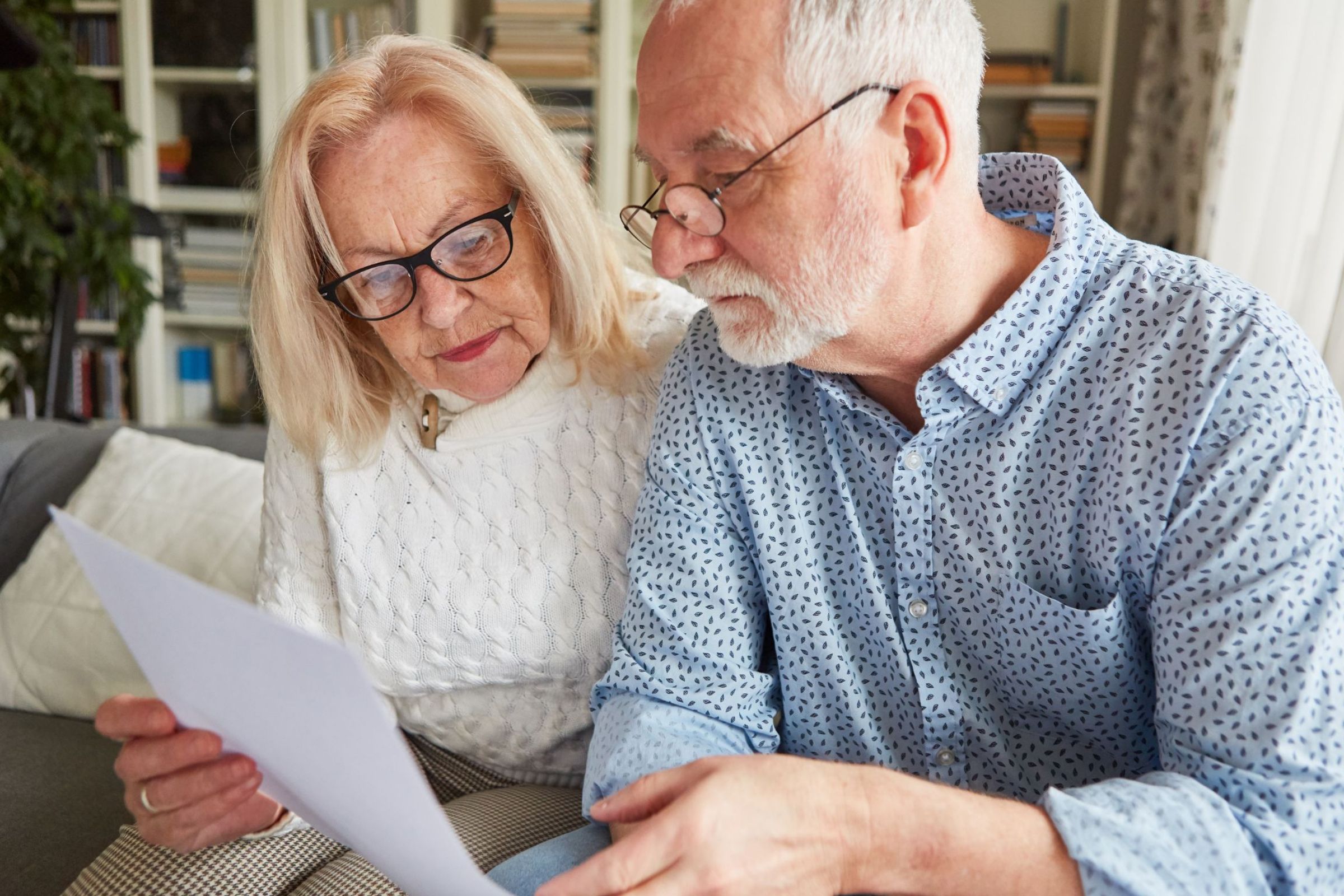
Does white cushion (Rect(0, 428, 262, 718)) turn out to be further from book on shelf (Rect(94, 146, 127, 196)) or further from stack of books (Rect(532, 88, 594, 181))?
book on shelf (Rect(94, 146, 127, 196))

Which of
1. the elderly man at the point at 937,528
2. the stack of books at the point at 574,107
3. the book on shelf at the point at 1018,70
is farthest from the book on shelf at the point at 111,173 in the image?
the elderly man at the point at 937,528

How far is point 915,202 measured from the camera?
0.94m

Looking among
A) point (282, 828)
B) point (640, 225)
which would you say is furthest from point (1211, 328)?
point (282, 828)

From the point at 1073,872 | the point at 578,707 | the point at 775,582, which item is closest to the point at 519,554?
the point at 578,707

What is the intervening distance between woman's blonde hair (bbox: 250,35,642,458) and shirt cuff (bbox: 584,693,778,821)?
0.40 m

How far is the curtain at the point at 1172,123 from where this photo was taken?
2902 millimetres

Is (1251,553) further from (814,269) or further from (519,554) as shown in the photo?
(519,554)

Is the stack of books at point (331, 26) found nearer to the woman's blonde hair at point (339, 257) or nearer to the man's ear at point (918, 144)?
the woman's blonde hair at point (339, 257)

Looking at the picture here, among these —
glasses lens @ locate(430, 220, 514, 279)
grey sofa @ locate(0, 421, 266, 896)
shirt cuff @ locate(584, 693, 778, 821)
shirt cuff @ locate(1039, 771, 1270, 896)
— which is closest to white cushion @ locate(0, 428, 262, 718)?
grey sofa @ locate(0, 421, 266, 896)

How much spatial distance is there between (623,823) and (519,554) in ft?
1.35

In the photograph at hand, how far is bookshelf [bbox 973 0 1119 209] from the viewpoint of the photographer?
3.39m

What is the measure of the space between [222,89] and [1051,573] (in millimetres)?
3604

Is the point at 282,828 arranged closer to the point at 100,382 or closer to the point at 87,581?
the point at 87,581

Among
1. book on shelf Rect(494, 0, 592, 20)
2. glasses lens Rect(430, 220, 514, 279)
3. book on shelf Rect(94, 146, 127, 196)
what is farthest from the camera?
book on shelf Rect(94, 146, 127, 196)
